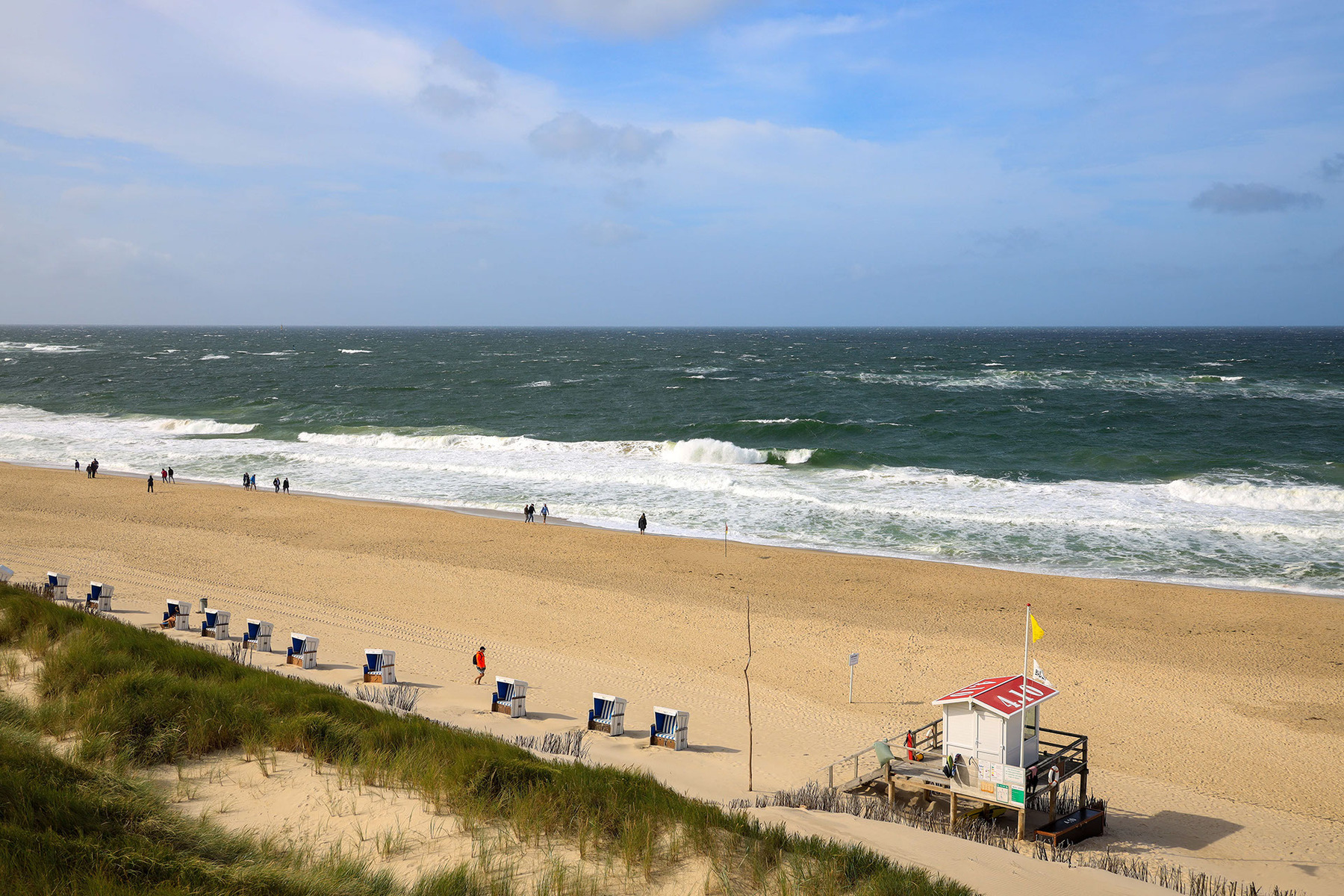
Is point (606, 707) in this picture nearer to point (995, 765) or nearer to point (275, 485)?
point (995, 765)

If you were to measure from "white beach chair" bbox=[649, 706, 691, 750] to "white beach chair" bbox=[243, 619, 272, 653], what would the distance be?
7831 mm

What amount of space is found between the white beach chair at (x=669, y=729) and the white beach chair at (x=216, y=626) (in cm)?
879

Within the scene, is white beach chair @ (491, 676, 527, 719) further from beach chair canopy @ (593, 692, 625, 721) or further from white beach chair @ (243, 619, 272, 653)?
white beach chair @ (243, 619, 272, 653)

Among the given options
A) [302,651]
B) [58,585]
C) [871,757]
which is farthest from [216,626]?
[871,757]

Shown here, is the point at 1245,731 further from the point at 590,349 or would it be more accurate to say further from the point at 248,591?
the point at 590,349

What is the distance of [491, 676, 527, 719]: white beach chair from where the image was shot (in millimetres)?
13070

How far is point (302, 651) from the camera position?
47.8 ft

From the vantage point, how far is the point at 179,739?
27.7ft

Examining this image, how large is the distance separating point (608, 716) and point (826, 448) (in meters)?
31.8

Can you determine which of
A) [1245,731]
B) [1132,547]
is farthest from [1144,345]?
[1245,731]

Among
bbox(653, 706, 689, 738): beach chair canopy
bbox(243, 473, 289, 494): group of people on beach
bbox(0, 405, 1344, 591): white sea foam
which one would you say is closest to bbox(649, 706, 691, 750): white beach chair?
bbox(653, 706, 689, 738): beach chair canopy

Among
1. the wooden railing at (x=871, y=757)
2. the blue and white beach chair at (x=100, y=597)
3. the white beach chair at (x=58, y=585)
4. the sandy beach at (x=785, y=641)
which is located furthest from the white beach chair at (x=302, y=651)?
the wooden railing at (x=871, y=757)

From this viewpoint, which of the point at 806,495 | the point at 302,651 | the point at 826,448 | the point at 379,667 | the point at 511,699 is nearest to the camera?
the point at 511,699

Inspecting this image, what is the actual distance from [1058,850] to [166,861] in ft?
30.5
